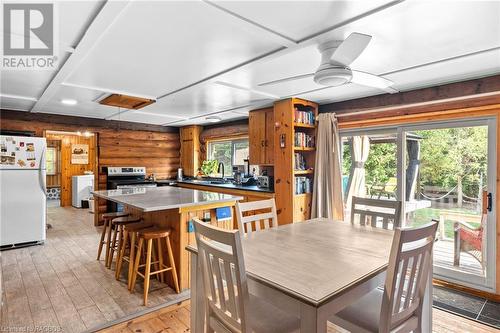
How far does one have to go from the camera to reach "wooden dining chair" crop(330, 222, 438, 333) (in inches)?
48.9

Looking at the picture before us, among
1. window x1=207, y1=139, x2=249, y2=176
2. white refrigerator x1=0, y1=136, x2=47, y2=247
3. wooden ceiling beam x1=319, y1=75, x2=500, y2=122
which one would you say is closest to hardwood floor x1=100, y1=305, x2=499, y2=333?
wooden ceiling beam x1=319, y1=75, x2=500, y2=122

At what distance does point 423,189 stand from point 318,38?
254cm

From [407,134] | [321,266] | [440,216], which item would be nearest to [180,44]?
[321,266]

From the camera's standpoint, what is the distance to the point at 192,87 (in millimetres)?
3207

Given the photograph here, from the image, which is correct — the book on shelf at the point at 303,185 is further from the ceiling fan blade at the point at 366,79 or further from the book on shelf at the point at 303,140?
the ceiling fan blade at the point at 366,79

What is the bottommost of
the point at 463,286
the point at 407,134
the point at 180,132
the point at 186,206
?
the point at 463,286

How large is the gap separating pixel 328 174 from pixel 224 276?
9.33 ft

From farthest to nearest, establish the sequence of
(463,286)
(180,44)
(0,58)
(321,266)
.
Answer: (463,286) < (0,58) < (180,44) < (321,266)

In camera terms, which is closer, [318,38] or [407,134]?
[318,38]

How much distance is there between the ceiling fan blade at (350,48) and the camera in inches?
62.2

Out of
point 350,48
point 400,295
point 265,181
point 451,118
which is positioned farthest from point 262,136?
point 400,295

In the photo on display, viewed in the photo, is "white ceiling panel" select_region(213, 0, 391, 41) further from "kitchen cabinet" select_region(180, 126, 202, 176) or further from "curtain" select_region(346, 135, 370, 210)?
"kitchen cabinet" select_region(180, 126, 202, 176)

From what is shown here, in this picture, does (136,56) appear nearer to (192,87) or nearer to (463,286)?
(192,87)

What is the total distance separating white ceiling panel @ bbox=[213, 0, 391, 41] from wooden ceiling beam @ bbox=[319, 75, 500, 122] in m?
2.01
